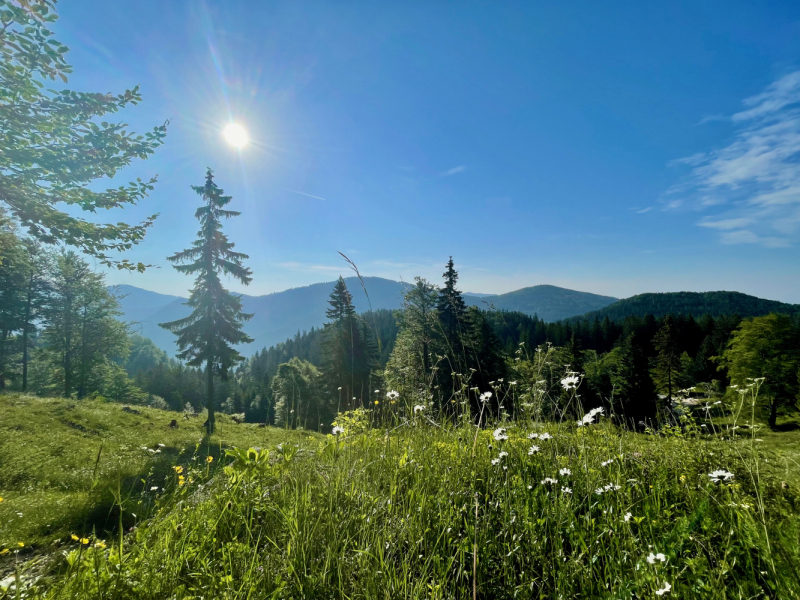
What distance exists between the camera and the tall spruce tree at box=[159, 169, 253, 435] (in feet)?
67.4

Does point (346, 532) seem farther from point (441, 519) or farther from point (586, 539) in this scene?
point (586, 539)

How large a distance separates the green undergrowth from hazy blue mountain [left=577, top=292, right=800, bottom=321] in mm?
158410

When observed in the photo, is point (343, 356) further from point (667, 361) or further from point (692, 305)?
point (692, 305)

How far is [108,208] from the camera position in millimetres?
6250

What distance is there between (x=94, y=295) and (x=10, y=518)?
3193 centimetres

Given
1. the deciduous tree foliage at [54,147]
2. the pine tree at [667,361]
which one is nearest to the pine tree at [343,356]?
the deciduous tree foliage at [54,147]

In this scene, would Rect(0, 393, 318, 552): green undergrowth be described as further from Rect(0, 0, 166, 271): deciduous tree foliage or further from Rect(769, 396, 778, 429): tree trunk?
Rect(769, 396, 778, 429): tree trunk

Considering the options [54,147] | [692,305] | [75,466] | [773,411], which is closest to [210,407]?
[75,466]

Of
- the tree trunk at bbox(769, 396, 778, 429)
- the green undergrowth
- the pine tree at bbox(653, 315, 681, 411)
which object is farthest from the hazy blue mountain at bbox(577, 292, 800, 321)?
the green undergrowth

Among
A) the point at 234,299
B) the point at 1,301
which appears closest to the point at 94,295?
the point at 1,301

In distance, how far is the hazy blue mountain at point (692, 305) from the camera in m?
150

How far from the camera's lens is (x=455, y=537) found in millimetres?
1928

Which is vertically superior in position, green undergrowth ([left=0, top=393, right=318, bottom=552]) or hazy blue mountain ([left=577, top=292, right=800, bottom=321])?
hazy blue mountain ([left=577, top=292, right=800, bottom=321])

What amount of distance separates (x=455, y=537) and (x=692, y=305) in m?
223
